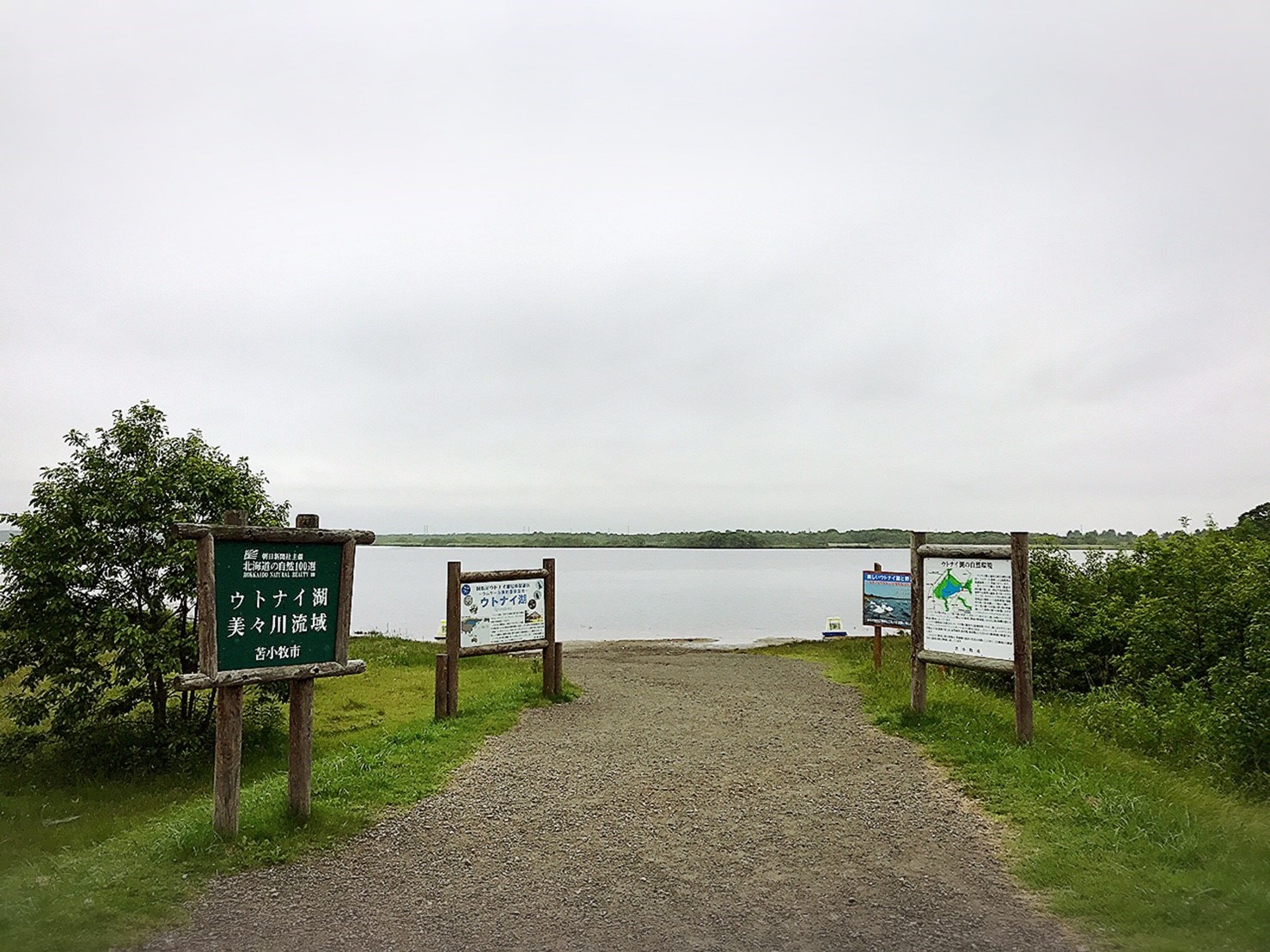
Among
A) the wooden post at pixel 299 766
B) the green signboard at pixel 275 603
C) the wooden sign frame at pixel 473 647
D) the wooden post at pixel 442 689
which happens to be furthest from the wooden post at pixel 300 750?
the wooden post at pixel 442 689

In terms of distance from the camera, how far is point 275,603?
6621mm

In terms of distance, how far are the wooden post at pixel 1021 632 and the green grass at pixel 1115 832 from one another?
0.28 meters

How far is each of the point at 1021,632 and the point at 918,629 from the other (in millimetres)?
1322

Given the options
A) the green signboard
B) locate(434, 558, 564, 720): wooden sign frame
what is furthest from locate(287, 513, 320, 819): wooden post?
locate(434, 558, 564, 720): wooden sign frame

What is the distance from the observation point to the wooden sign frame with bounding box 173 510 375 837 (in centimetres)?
611

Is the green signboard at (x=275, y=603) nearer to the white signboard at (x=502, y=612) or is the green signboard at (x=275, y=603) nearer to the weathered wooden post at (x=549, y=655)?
the white signboard at (x=502, y=612)

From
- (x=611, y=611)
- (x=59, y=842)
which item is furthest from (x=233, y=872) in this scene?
(x=611, y=611)

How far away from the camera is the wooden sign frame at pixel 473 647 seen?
11062mm

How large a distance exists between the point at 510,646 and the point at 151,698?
4463 millimetres

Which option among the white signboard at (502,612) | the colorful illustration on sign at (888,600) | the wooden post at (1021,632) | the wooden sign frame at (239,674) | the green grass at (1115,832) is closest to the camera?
the green grass at (1115,832)

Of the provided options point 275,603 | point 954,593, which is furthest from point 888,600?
point 275,603

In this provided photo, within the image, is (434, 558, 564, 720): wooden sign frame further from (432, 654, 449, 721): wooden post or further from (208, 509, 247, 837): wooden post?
(208, 509, 247, 837): wooden post

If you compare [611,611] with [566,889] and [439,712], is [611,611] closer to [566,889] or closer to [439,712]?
[439,712]

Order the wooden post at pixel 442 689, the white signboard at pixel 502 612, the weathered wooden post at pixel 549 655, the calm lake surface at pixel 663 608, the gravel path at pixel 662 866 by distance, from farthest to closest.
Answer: the calm lake surface at pixel 663 608 → the weathered wooden post at pixel 549 655 → the white signboard at pixel 502 612 → the wooden post at pixel 442 689 → the gravel path at pixel 662 866
